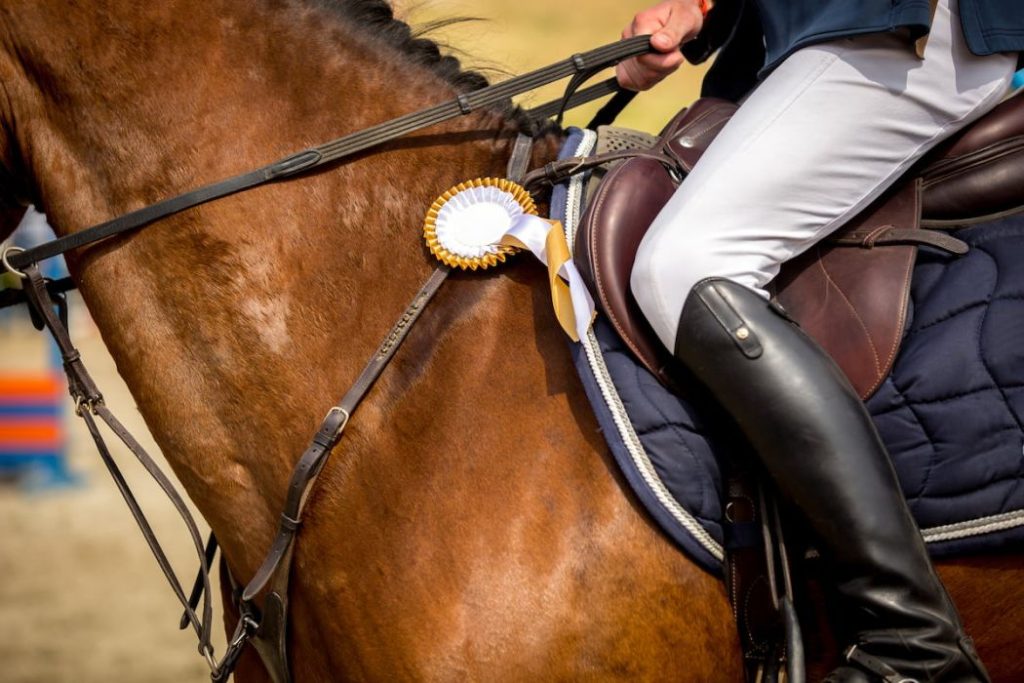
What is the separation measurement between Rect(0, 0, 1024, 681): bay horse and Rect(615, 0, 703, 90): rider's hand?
0.41 meters

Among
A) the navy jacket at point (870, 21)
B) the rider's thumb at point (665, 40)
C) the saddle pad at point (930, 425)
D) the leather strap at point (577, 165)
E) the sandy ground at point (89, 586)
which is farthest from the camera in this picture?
the sandy ground at point (89, 586)

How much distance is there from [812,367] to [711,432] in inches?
9.5

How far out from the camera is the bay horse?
182 centimetres

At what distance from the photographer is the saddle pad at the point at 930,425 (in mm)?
1789

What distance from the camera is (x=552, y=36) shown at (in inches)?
914

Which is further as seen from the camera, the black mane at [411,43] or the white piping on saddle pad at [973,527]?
the black mane at [411,43]

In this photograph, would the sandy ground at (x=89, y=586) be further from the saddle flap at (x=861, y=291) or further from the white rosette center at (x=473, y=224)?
the saddle flap at (x=861, y=291)

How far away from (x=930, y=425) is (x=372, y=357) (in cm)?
107

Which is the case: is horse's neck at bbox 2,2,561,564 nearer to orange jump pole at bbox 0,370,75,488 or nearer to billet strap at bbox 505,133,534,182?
billet strap at bbox 505,133,534,182

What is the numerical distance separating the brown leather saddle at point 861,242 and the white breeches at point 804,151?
0.08 metres

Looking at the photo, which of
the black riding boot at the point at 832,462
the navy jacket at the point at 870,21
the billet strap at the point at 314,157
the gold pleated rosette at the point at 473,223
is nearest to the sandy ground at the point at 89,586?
the billet strap at the point at 314,157

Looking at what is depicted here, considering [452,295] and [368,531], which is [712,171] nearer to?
[452,295]

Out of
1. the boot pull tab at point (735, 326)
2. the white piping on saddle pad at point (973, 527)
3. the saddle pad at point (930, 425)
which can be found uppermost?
the boot pull tab at point (735, 326)

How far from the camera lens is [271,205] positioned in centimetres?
196
